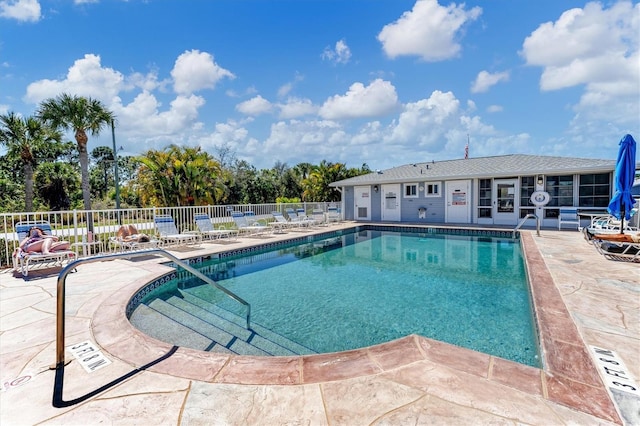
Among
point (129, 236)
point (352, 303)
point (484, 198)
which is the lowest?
point (352, 303)

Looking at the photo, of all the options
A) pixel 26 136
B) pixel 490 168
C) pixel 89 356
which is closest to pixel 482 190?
pixel 490 168

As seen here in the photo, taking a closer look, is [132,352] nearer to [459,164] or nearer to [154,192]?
[154,192]

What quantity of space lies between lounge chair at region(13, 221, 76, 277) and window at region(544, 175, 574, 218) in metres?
16.7

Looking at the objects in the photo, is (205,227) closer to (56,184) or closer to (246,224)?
(246,224)

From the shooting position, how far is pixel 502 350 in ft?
11.8

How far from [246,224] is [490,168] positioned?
1158 cm

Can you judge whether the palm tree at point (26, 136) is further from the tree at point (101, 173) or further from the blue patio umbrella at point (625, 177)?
the blue patio umbrella at point (625, 177)

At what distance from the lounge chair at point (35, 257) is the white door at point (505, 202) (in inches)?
616

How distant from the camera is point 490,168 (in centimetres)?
1465

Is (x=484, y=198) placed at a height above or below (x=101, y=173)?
below

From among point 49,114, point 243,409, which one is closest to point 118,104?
point 49,114

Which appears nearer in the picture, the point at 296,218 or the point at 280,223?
the point at 280,223

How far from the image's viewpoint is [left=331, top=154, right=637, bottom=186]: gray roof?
12.2 metres

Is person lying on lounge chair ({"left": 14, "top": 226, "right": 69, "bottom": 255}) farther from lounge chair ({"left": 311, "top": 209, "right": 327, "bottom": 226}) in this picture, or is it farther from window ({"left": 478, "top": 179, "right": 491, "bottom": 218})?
window ({"left": 478, "top": 179, "right": 491, "bottom": 218})
